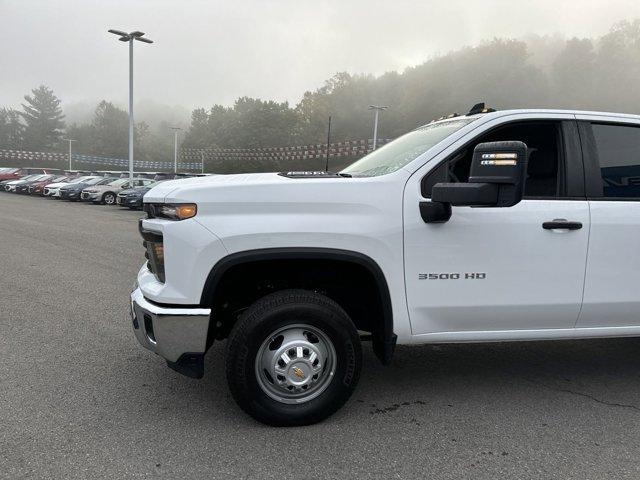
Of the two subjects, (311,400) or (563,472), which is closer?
(563,472)

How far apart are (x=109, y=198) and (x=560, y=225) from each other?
25091 millimetres

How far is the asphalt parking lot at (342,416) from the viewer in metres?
2.71

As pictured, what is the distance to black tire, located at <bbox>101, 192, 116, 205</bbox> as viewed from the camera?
25.1 m

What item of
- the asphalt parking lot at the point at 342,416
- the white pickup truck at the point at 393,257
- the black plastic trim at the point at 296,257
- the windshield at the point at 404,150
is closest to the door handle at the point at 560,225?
the white pickup truck at the point at 393,257

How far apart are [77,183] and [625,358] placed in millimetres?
27286

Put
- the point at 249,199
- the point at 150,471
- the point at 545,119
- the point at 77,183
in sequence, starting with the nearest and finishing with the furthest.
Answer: the point at 150,471
the point at 249,199
the point at 545,119
the point at 77,183

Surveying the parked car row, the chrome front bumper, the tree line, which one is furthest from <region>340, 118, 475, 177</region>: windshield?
the tree line

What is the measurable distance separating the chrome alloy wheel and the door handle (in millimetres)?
1508

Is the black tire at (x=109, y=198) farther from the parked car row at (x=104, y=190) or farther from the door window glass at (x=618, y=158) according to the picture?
the door window glass at (x=618, y=158)

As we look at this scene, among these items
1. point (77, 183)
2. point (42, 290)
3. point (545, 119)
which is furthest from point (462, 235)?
point (77, 183)

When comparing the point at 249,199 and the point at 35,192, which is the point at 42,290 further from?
the point at 35,192

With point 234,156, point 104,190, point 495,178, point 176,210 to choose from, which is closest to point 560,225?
point 495,178

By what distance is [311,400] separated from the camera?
3113mm

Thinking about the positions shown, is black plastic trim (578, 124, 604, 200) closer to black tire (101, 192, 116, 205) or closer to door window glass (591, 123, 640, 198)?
door window glass (591, 123, 640, 198)
